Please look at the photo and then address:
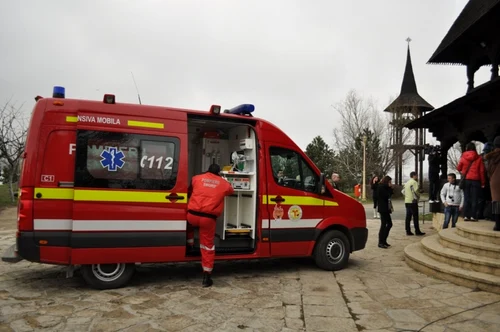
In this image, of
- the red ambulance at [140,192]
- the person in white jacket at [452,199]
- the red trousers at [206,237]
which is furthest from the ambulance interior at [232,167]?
the person in white jacket at [452,199]

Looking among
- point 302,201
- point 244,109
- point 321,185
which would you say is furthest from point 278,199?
point 244,109

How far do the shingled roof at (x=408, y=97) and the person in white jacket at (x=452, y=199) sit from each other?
24.6m

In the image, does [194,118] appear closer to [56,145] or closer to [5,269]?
[56,145]

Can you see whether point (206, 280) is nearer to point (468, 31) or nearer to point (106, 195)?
point (106, 195)

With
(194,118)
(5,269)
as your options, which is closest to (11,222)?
(5,269)

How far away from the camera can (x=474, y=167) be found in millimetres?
8375

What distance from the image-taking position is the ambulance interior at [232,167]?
674 centimetres

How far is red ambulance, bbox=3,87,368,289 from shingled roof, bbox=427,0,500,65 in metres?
6.80

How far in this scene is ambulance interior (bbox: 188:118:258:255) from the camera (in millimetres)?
6742

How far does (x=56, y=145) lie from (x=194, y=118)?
2.02 m

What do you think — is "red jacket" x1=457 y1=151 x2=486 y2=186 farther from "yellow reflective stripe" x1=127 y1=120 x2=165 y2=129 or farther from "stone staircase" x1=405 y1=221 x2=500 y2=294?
"yellow reflective stripe" x1=127 y1=120 x2=165 y2=129

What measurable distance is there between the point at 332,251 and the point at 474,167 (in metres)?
3.67

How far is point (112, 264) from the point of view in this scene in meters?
5.77

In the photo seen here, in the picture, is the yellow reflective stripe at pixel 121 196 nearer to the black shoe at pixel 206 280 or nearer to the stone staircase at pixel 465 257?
the black shoe at pixel 206 280
